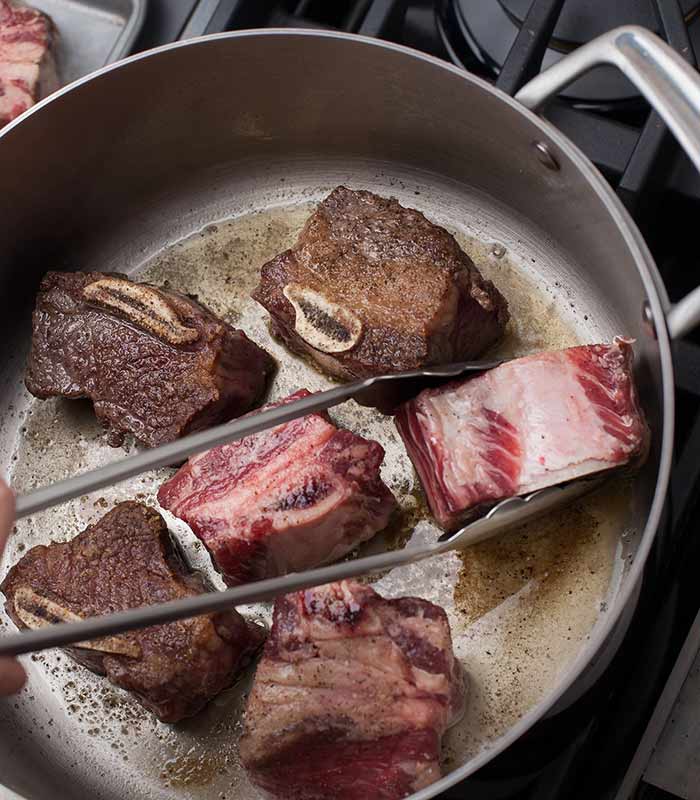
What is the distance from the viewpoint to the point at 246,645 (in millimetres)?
1878

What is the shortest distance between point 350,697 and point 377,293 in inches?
30.4

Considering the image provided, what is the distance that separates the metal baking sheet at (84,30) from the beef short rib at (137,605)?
1.18 metres

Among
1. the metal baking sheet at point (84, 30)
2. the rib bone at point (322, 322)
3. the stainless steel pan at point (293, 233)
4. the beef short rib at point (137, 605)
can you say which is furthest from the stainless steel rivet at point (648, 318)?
the metal baking sheet at point (84, 30)

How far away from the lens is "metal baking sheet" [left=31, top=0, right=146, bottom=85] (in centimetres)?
245

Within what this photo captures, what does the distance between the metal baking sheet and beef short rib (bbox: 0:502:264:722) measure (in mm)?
1176

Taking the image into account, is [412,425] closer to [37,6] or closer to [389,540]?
[389,540]

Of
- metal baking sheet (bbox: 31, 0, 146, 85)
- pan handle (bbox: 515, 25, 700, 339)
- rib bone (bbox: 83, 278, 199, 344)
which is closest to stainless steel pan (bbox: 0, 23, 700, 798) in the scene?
pan handle (bbox: 515, 25, 700, 339)

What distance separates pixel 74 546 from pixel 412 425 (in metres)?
0.71

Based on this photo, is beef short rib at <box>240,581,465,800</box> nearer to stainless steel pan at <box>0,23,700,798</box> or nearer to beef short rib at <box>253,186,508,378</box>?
stainless steel pan at <box>0,23,700,798</box>

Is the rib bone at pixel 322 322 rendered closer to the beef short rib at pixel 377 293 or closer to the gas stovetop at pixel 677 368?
the beef short rib at pixel 377 293

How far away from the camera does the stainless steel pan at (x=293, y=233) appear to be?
1.84 m

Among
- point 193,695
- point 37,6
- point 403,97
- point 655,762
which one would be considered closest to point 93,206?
→ point 37,6

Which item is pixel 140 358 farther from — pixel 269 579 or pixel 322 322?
pixel 269 579

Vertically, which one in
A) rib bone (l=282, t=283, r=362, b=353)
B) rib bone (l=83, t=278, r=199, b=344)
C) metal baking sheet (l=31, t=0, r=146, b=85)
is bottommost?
rib bone (l=83, t=278, r=199, b=344)
